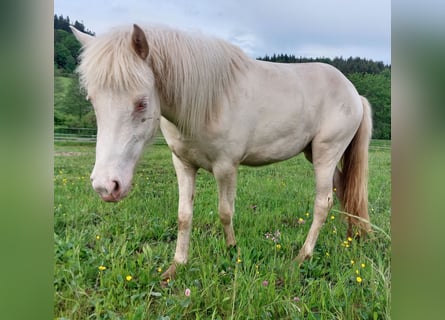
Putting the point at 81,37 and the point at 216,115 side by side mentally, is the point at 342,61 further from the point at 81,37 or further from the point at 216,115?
the point at 81,37

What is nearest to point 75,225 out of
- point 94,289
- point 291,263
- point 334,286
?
point 94,289

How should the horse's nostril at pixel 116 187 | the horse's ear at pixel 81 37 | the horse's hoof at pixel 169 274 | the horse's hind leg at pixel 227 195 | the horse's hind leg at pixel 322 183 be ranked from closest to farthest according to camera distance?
the horse's nostril at pixel 116 187, the horse's ear at pixel 81 37, the horse's hoof at pixel 169 274, the horse's hind leg at pixel 227 195, the horse's hind leg at pixel 322 183

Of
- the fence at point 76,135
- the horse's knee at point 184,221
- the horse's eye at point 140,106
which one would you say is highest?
the horse's eye at point 140,106

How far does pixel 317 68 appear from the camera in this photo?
4.97 feet

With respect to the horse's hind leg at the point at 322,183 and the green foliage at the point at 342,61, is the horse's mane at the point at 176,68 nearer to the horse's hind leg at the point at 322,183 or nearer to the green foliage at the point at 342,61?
the green foliage at the point at 342,61

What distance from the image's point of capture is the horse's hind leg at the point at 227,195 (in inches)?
54.4

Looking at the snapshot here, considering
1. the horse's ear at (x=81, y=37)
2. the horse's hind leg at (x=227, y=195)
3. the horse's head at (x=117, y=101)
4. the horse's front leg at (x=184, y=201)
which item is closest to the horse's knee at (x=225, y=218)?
the horse's hind leg at (x=227, y=195)

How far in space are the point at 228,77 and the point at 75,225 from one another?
2.82ft

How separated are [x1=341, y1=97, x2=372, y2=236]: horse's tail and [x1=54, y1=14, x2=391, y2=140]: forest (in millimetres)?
238

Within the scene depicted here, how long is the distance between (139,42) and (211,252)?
0.89m

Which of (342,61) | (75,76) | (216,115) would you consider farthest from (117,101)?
(342,61)

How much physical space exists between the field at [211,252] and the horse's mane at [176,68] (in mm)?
298

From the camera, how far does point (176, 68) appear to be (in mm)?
1129

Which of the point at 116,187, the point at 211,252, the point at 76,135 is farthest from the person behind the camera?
the point at 211,252
